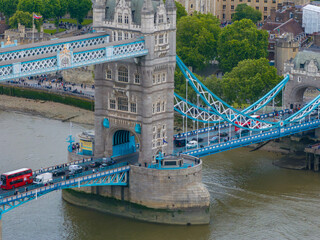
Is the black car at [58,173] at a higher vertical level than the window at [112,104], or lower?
lower

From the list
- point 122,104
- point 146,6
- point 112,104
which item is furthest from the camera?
point 112,104

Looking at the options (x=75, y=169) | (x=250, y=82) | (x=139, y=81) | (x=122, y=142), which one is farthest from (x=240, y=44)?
(x=75, y=169)

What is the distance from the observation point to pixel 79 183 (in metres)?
124

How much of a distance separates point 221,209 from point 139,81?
55.9 feet

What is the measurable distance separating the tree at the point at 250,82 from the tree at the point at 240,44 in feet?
44.2

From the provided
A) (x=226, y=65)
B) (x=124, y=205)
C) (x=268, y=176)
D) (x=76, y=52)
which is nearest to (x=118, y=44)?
(x=76, y=52)

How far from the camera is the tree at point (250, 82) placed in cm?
16825

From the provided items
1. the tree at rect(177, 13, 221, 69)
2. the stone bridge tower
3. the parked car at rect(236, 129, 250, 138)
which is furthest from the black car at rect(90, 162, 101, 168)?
the tree at rect(177, 13, 221, 69)

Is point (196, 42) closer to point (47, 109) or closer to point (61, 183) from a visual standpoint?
point (47, 109)

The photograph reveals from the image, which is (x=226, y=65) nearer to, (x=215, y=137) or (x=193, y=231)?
(x=215, y=137)

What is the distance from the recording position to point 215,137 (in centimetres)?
14375

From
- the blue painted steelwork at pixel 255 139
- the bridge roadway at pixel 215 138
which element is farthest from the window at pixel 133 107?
the blue painted steelwork at pixel 255 139

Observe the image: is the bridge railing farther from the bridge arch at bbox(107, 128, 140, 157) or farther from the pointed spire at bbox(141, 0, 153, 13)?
the pointed spire at bbox(141, 0, 153, 13)

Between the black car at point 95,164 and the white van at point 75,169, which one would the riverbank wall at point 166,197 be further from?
the white van at point 75,169
